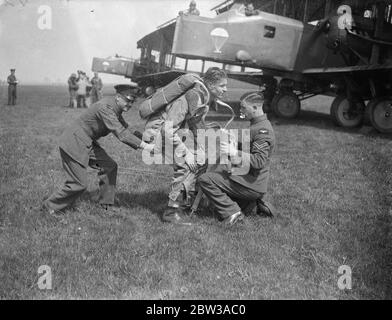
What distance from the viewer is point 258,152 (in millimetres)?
5043

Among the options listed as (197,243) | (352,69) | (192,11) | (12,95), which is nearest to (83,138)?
(197,243)

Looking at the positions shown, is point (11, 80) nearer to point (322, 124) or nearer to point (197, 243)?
point (322, 124)

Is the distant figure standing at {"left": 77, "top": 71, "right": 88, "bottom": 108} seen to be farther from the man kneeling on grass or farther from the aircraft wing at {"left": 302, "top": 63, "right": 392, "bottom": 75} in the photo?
the man kneeling on grass

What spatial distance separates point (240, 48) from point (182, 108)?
1003 cm

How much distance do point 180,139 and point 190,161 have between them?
12.0 inches

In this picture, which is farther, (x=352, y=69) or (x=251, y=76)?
(x=251, y=76)

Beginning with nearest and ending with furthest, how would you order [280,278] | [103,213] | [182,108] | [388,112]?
[280,278], [182,108], [103,213], [388,112]

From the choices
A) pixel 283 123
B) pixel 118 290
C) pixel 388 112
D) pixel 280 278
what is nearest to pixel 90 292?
pixel 118 290

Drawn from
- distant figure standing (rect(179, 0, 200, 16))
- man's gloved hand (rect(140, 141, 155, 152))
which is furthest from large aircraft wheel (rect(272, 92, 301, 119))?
man's gloved hand (rect(140, 141, 155, 152))

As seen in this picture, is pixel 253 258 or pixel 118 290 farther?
pixel 253 258

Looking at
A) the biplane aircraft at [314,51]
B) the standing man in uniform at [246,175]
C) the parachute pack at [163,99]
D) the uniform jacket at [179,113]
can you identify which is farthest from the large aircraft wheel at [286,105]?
the uniform jacket at [179,113]

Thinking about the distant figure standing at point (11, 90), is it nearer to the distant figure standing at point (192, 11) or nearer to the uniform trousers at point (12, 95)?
the uniform trousers at point (12, 95)

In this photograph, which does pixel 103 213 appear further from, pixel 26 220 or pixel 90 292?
pixel 90 292

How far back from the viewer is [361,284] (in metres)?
3.69
